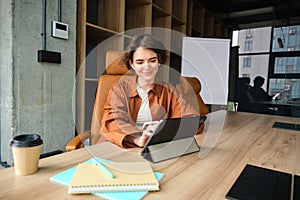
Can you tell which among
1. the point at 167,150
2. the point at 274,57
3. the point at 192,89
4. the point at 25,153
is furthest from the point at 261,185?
the point at 274,57

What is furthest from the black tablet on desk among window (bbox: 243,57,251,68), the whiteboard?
window (bbox: 243,57,251,68)

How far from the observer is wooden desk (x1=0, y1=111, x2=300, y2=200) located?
0.58 m

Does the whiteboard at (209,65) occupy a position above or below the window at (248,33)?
below

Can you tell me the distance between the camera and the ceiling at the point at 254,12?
4.15m

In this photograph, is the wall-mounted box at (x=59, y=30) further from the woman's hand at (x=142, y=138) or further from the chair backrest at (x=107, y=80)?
the woman's hand at (x=142, y=138)

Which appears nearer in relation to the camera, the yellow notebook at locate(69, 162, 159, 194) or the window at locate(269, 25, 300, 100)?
the yellow notebook at locate(69, 162, 159, 194)

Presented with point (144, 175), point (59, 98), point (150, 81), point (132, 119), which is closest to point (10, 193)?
point (144, 175)

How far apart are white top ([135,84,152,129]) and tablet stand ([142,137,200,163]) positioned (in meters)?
0.42

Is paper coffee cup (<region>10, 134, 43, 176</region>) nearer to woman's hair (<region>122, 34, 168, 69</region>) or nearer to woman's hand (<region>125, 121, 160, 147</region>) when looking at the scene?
woman's hand (<region>125, 121, 160, 147</region>)

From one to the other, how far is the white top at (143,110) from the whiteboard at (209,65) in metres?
1.93

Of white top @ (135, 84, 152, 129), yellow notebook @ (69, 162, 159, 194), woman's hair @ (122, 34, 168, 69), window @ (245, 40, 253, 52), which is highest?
window @ (245, 40, 253, 52)

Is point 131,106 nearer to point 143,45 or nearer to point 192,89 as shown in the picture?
point 143,45

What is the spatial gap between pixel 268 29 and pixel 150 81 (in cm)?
495

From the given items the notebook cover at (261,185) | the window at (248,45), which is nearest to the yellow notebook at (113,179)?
the notebook cover at (261,185)
